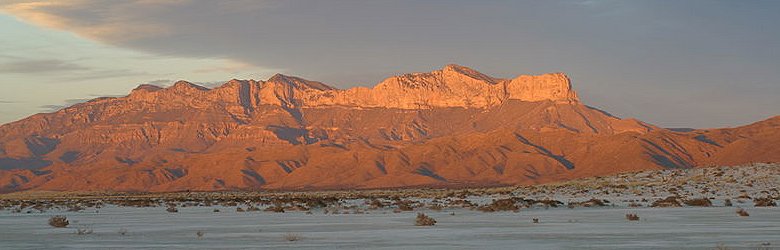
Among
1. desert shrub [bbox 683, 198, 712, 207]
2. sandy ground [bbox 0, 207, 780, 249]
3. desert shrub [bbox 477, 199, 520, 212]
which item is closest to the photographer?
sandy ground [bbox 0, 207, 780, 249]

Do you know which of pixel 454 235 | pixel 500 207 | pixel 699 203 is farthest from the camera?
pixel 699 203

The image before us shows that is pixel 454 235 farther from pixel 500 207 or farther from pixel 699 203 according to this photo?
pixel 699 203

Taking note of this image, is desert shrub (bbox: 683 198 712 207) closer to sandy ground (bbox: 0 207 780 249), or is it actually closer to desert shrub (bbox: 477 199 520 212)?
desert shrub (bbox: 477 199 520 212)

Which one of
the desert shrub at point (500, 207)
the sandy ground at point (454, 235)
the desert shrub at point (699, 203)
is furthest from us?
the desert shrub at point (699, 203)

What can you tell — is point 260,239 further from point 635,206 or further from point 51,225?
point 635,206

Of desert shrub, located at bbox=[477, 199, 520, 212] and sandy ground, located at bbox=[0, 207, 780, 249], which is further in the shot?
desert shrub, located at bbox=[477, 199, 520, 212]

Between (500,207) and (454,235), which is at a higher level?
(454,235)

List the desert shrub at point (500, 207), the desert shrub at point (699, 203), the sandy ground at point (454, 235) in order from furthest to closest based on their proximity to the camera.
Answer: the desert shrub at point (699, 203)
the desert shrub at point (500, 207)
the sandy ground at point (454, 235)

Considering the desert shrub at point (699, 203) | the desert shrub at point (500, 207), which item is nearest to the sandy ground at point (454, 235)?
the desert shrub at point (500, 207)

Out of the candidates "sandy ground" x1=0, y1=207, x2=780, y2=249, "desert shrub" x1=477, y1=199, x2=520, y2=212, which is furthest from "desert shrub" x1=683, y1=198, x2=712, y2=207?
"sandy ground" x1=0, y1=207, x2=780, y2=249

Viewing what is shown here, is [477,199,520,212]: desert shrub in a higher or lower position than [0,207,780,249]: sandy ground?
lower

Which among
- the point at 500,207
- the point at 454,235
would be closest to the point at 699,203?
the point at 500,207

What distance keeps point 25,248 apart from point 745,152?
568 feet

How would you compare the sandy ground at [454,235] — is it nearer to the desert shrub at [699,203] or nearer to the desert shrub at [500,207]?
the desert shrub at [500,207]
